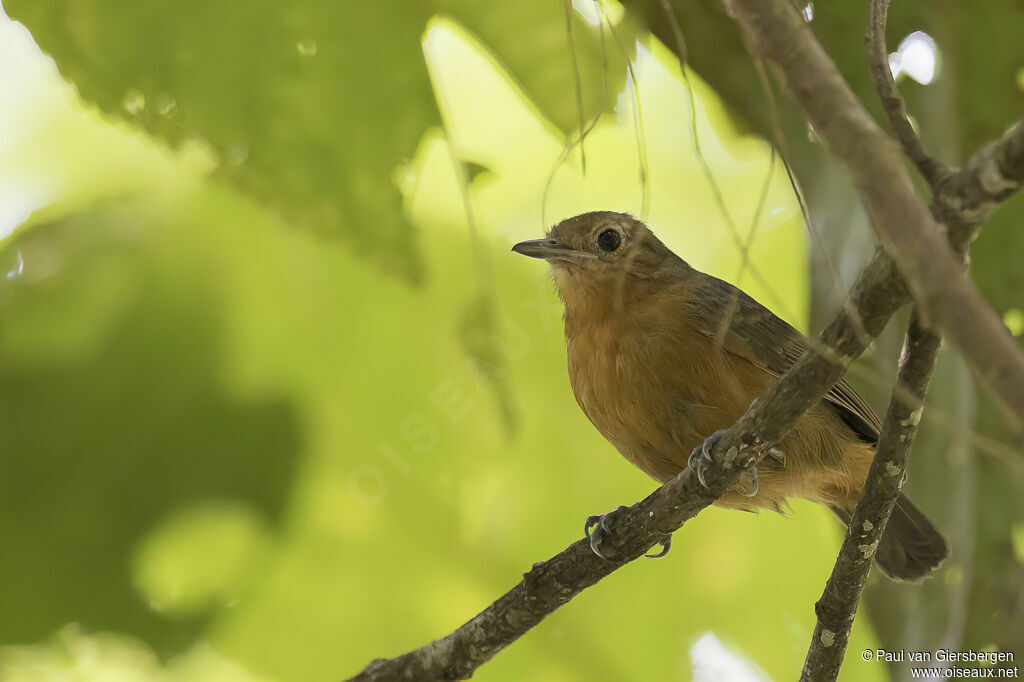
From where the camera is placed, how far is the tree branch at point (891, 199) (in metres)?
0.62

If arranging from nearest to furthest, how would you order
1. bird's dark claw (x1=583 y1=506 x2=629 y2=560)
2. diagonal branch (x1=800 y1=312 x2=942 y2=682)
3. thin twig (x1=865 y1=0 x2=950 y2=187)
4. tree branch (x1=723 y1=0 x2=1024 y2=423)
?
tree branch (x1=723 y1=0 x2=1024 y2=423) < thin twig (x1=865 y1=0 x2=950 y2=187) < diagonal branch (x1=800 y1=312 x2=942 y2=682) < bird's dark claw (x1=583 y1=506 x2=629 y2=560)

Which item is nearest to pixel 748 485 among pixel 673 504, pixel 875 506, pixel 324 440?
pixel 673 504

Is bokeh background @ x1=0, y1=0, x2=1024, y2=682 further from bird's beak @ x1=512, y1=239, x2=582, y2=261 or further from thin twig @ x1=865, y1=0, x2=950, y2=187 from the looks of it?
thin twig @ x1=865, y1=0, x2=950, y2=187

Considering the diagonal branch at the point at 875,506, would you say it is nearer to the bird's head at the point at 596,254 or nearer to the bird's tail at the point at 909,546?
the bird's tail at the point at 909,546

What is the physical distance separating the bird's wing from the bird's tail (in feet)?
1.18

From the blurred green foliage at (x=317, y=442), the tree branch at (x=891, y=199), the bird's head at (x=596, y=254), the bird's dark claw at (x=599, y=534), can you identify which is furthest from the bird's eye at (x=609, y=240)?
the tree branch at (x=891, y=199)

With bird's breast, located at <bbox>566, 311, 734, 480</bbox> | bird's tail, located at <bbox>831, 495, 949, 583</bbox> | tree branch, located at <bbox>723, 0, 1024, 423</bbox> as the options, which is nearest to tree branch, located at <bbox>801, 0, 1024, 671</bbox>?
tree branch, located at <bbox>723, 0, 1024, 423</bbox>

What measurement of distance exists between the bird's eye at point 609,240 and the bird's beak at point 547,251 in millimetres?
89

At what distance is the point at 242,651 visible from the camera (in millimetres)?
3898

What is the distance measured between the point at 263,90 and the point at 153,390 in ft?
7.10

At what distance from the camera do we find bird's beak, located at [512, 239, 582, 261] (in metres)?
3.09

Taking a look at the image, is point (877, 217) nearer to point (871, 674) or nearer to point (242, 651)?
point (871, 674)

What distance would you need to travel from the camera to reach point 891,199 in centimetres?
72

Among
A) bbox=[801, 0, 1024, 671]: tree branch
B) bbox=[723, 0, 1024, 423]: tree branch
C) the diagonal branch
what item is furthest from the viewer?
the diagonal branch
